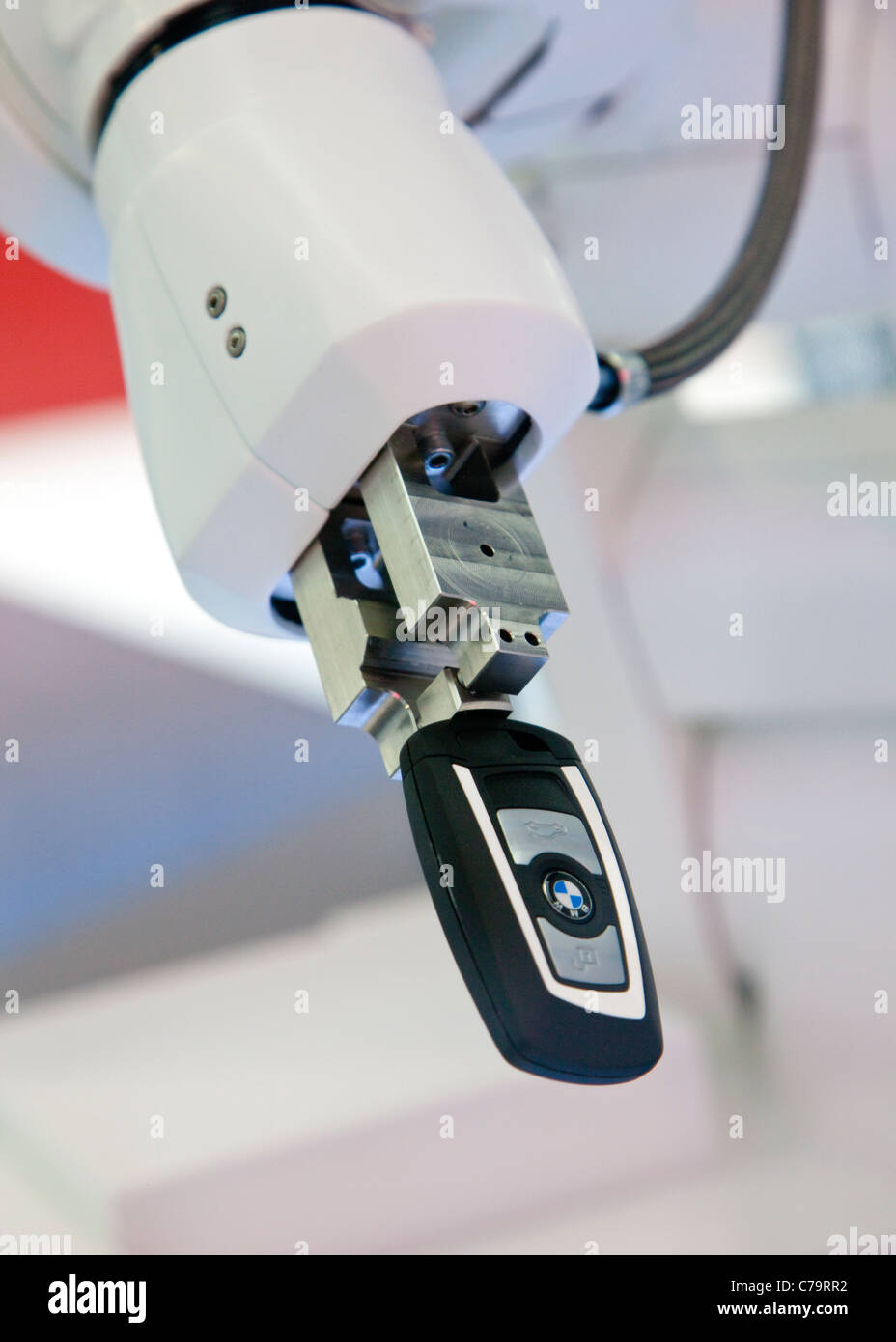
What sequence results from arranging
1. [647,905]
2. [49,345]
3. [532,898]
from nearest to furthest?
[532,898] < [647,905] < [49,345]

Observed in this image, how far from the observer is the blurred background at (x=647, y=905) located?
55 centimetres

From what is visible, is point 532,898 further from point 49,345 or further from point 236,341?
point 49,345

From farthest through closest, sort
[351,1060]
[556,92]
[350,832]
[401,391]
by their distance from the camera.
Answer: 1. [350,832]
2. [351,1060]
3. [556,92]
4. [401,391]

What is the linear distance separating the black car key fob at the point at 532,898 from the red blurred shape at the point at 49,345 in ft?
2.87

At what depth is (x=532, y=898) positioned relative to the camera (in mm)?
274

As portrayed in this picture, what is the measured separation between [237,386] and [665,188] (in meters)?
0.42

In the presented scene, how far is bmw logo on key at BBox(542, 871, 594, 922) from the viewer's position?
0.91ft

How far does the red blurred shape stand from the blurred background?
403mm

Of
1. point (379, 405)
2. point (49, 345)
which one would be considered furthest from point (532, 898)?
point (49, 345)

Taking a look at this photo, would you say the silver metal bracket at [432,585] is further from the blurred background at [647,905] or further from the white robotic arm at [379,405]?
the blurred background at [647,905]
